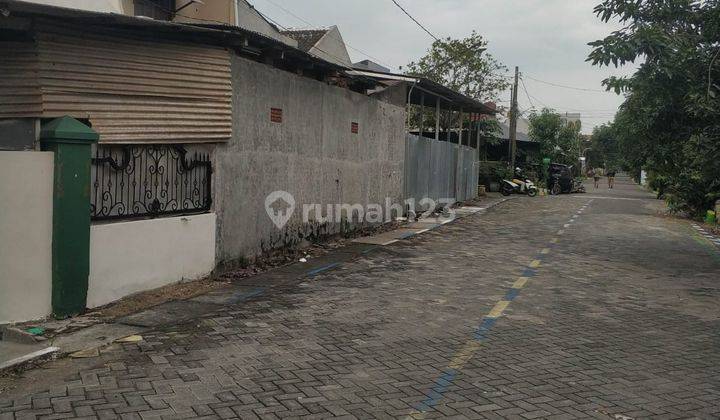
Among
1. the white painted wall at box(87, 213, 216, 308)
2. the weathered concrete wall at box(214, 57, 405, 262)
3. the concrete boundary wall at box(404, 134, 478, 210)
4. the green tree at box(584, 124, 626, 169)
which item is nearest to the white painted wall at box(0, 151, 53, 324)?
the white painted wall at box(87, 213, 216, 308)

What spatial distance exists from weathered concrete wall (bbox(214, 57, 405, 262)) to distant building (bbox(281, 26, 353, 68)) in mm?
16267

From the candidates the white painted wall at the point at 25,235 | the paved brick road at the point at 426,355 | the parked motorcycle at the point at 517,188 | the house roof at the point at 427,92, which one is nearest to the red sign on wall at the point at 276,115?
the paved brick road at the point at 426,355

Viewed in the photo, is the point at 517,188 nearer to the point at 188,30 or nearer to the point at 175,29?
the point at 188,30

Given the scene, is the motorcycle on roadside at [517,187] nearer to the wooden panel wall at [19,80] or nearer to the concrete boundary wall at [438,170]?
the concrete boundary wall at [438,170]

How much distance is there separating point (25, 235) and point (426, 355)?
13.9ft

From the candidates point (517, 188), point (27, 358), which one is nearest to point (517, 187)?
point (517, 188)

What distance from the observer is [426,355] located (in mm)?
5848

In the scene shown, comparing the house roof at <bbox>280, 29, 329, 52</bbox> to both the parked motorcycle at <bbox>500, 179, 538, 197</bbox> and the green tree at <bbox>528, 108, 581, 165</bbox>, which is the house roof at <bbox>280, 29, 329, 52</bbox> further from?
the green tree at <bbox>528, 108, 581, 165</bbox>

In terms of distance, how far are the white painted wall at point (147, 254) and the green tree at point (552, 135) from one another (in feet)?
137

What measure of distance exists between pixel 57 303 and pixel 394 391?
12.8 feet

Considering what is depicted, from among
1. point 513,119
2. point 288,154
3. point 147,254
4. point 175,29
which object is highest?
point 513,119

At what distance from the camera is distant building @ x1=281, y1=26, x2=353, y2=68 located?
31.5m

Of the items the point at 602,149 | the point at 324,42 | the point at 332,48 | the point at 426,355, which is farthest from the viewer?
the point at 602,149

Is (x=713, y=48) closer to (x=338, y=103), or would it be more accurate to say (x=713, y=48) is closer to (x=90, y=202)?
(x=338, y=103)
